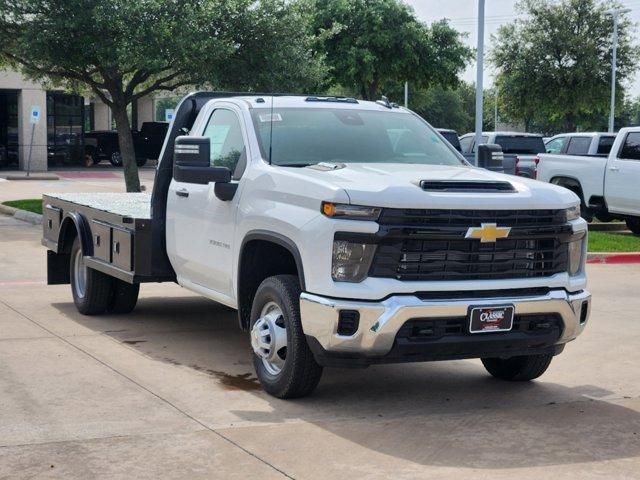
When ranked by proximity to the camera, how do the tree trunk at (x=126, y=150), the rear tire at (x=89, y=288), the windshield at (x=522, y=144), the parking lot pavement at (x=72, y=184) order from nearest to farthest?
the rear tire at (x=89, y=288)
the tree trunk at (x=126, y=150)
the windshield at (x=522, y=144)
the parking lot pavement at (x=72, y=184)

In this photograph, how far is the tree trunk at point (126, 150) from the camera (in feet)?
76.9

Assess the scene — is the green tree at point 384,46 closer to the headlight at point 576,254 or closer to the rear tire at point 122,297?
the rear tire at point 122,297

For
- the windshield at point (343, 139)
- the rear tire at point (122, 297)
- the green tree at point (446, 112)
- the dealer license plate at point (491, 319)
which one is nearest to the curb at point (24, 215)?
the rear tire at point (122, 297)

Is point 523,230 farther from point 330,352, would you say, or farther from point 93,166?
point 93,166

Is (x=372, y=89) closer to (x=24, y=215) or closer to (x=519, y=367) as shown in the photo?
(x=24, y=215)

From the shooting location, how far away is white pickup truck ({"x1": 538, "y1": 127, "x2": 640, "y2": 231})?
19.2 metres

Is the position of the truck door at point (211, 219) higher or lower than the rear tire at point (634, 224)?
higher

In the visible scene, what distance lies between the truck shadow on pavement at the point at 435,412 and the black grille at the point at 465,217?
123cm

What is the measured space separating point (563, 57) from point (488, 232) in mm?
42850

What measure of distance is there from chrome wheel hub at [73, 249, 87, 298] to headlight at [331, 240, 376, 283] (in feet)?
15.0

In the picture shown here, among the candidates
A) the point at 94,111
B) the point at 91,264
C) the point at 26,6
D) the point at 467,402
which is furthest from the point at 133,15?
the point at 94,111

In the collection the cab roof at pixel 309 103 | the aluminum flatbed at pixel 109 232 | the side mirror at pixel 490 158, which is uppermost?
the cab roof at pixel 309 103

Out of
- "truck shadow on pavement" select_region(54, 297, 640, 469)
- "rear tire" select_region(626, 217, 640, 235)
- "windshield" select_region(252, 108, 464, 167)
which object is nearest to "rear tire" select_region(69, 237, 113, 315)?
"truck shadow on pavement" select_region(54, 297, 640, 469)

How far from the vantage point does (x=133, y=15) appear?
68.9 feet
